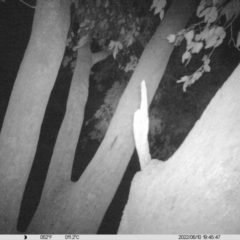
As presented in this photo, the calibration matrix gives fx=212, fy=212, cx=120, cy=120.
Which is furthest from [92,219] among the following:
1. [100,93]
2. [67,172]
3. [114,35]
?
[100,93]

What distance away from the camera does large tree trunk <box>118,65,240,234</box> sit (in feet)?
3.32

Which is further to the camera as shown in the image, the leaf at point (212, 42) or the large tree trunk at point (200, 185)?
the leaf at point (212, 42)

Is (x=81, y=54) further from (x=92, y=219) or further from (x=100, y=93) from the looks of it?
(x=100, y=93)

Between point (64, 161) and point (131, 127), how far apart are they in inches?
40.3

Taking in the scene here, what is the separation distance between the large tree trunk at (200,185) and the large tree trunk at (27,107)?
1331 millimetres

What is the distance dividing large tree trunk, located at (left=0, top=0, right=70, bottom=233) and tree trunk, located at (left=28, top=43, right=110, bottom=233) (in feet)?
1.11

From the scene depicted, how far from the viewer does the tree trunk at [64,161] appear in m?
2.37

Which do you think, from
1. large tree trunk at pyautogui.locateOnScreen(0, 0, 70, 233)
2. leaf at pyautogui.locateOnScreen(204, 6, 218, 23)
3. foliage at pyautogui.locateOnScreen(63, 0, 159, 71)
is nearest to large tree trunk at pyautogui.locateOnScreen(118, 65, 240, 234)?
leaf at pyautogui.locateOnScreen(204, 6, 218, 23)

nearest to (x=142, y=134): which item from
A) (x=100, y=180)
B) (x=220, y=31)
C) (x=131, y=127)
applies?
(x=131, y=127)

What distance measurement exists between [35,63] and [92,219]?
1.74 meters

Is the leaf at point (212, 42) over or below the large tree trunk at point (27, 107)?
over

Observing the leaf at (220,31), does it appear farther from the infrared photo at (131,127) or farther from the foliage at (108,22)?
the foliage at (108,22)

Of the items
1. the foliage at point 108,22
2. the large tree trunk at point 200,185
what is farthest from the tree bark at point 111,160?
the large tree trunk at point 200,185

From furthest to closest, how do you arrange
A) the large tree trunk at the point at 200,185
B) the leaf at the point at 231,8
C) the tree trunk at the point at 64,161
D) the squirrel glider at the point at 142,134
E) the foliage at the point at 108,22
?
the foliage at the point at 108,22, the tree trunk at the point at 64,161, the leaf at the point at 231,8, the squirrel glider at the point at 142,134, the large tree trunk at the point at 200,185
